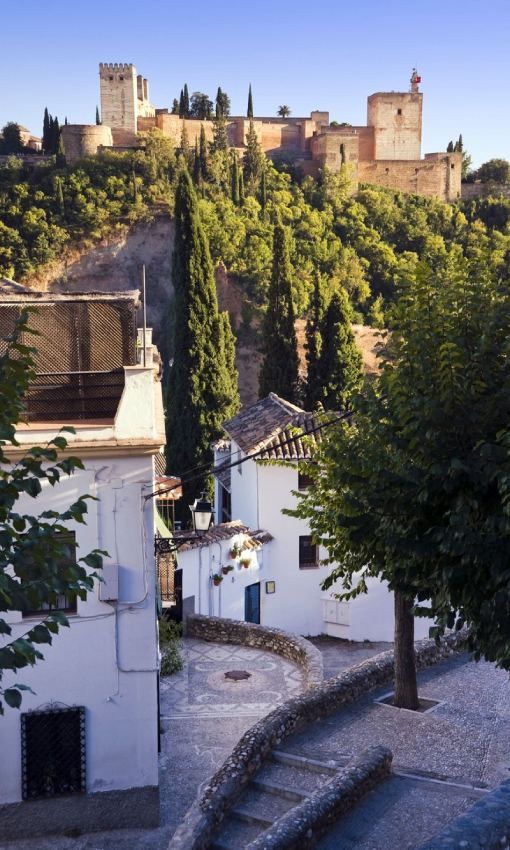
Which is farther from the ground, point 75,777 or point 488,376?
point 488,376

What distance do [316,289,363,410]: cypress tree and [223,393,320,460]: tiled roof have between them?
990 centimetres

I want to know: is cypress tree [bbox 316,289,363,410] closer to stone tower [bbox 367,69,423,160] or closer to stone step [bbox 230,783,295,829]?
stone step [bbox 230,783,295,829]

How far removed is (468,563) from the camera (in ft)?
26.9

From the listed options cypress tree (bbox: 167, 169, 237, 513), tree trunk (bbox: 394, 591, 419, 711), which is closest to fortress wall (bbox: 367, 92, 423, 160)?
cypress tree (bbox: 167, 169, 237, 513)

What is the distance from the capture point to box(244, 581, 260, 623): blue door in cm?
2075

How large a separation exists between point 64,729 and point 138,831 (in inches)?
56.9

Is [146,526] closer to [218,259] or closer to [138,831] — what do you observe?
[138,831]

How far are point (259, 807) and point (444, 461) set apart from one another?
4158 mm

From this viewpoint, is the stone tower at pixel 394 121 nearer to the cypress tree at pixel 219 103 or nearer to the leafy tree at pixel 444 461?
the cypress tree at pixel 219 103

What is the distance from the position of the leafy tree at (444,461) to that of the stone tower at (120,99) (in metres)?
70.5

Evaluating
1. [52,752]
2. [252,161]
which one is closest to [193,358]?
[52,752]

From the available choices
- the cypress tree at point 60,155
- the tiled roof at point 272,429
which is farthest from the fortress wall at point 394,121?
the tiled roof at point 272,429

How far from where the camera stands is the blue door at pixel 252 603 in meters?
20.8

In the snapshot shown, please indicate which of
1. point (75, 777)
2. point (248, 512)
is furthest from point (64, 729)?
point (248, 512)
